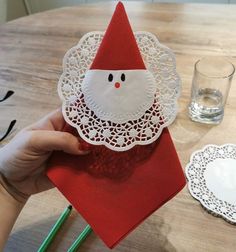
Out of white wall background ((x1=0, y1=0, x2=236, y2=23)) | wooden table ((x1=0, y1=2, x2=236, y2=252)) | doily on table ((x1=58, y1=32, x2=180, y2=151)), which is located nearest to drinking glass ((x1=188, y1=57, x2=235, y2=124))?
wooden table ((x1=0, y1=2, x2=236, y2=252))

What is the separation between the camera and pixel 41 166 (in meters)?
0.48

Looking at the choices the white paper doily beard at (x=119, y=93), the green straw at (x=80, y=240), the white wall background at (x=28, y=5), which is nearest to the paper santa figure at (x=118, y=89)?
the white paper doily beard at (x=119, y=93)

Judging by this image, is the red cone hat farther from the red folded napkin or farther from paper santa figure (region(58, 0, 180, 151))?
the red folded napkin

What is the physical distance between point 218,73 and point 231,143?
18 centimetres

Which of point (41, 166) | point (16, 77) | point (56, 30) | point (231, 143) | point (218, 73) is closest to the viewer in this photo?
point (41, 166)

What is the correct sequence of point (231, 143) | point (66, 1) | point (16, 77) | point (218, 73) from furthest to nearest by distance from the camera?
Result: point (66, 1)
point (16, 77)
point (218, 73)
point (231, 143)

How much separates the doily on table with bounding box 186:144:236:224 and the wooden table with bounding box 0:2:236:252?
0.6 inches

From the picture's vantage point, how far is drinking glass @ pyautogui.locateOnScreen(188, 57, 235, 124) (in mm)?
625

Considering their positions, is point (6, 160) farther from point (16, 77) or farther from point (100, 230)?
point (16, 77)

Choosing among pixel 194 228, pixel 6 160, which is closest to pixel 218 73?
pixel 194 228

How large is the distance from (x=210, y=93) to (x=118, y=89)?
1.18ft

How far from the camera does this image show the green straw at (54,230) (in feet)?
1.48

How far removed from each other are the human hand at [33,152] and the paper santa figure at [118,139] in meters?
0.02

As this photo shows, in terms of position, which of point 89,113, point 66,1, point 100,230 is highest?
point 89,113
